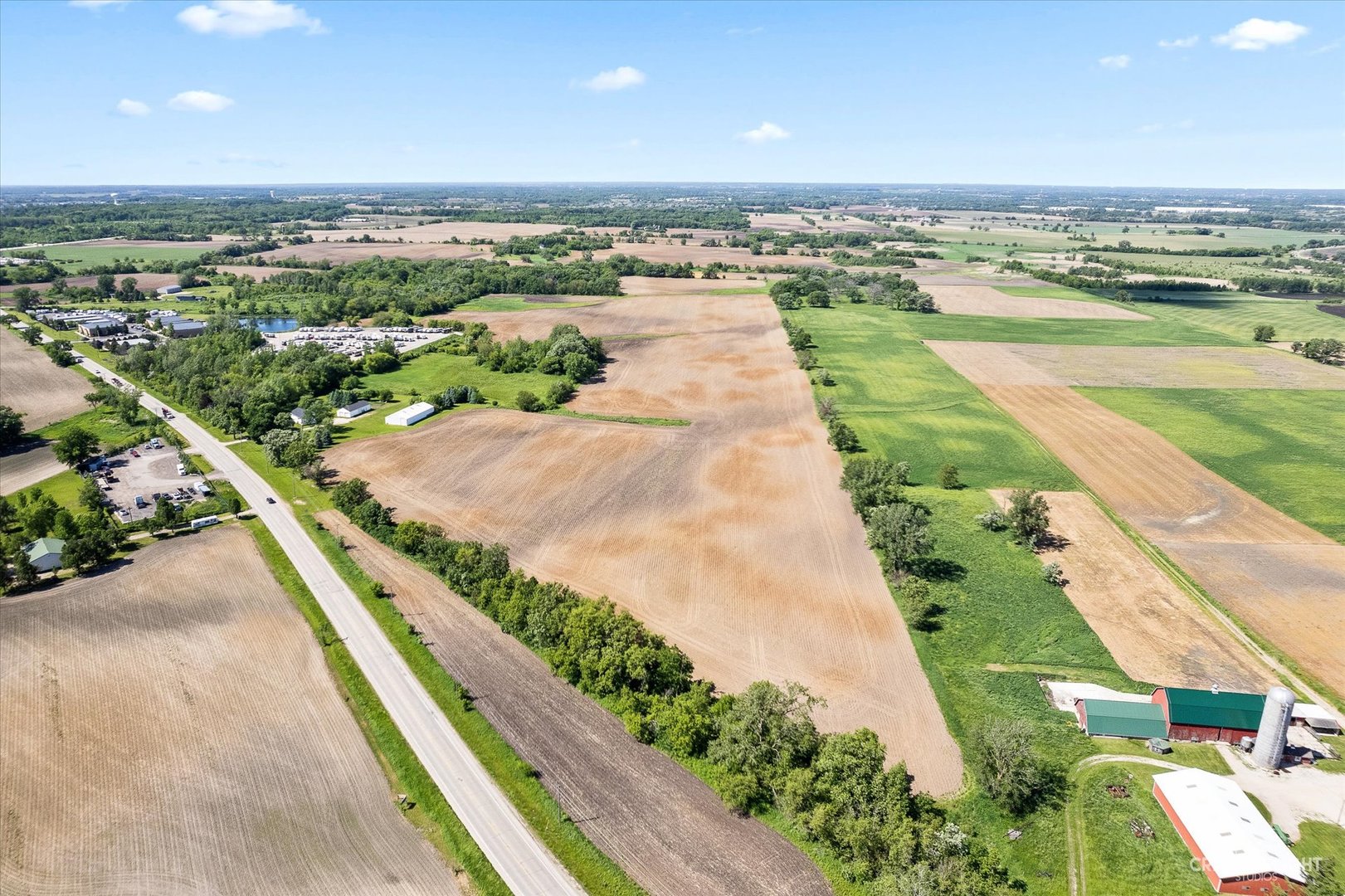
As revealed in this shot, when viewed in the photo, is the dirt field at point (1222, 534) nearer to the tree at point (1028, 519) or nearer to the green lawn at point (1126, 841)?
the tree at point (1028, 519)

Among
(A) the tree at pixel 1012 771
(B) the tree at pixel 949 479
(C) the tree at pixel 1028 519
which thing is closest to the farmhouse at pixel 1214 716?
(A) the tree at pixel 1012 771

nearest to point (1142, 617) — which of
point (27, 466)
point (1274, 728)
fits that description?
point (1274, 728)

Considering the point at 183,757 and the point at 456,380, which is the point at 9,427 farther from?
the point at 183,757

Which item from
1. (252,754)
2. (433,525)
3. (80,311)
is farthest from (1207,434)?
(80,311)

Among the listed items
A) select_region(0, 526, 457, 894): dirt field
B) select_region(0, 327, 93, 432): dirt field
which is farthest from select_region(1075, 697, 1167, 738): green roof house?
select_region(0, 327, 93, 432): dirt field

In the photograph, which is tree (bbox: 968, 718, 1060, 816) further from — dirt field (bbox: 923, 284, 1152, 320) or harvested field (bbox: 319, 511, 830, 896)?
dirt field (bbox: 923, 284, 1152, 320)

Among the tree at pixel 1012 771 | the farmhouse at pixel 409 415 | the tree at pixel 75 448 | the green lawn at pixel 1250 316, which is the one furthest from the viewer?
the green lawn at pixel 1250 316
